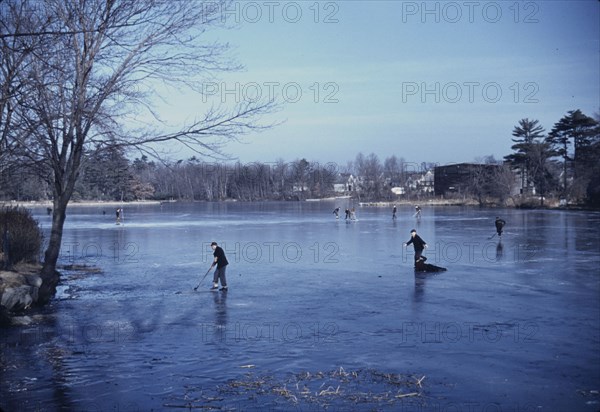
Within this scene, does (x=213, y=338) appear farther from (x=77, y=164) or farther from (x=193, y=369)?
(x=77, y=164)

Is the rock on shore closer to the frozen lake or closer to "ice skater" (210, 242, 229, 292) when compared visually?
the frozen lake

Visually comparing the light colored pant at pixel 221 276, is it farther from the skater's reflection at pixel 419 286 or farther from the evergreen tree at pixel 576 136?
the evergreen tree at pixel 576 136

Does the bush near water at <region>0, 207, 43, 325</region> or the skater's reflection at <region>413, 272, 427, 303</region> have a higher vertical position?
the bush near water at <region>0, 207, 43, 325</region>

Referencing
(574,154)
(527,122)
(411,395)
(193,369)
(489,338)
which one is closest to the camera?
(411,395)

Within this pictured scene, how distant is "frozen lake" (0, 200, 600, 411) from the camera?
25.7 feet

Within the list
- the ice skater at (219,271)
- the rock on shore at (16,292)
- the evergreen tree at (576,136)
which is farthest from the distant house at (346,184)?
the rock on shore at (16,292)

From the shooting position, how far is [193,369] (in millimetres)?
9211

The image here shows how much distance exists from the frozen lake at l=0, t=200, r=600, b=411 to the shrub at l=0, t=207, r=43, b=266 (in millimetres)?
1636

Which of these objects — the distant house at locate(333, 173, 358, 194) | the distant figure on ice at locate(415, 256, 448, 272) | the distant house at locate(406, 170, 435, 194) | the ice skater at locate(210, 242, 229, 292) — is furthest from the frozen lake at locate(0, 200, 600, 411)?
the distant house at locate(333, 173, 358, 194)

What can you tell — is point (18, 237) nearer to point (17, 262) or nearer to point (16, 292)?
point (17, 262)

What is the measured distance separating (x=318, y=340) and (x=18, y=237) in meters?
13.4

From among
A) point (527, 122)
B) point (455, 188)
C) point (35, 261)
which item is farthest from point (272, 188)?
point (35, 261)

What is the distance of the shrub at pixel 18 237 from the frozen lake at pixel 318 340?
1636mm

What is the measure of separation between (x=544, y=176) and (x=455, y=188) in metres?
33.3
